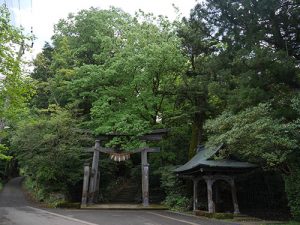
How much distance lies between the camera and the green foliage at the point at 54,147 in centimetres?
2003

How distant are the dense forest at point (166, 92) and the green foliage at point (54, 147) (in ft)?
0.22

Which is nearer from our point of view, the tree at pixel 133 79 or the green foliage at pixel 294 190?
the green foliage at pixel 294 190

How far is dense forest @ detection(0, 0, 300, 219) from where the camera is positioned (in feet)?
41.1

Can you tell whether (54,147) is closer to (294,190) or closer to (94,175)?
(94,175)

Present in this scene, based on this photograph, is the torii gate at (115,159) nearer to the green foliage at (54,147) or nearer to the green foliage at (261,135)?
the green foliage at (54,147)

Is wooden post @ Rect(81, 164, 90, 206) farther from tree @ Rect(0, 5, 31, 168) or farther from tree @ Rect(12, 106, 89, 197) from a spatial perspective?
tree @ Rect(0, 5, 31, 168)

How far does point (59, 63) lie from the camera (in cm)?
2731

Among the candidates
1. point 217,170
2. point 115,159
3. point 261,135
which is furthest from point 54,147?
point 261,135

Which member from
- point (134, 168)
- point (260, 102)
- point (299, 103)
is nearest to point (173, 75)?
point (134, 168)

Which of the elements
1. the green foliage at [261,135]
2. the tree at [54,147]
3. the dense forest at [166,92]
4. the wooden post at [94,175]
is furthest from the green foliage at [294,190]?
the tree at [54,147]

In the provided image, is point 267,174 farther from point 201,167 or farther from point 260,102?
point 260,102

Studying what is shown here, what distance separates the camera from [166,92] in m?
21.9

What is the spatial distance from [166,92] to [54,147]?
8047mm

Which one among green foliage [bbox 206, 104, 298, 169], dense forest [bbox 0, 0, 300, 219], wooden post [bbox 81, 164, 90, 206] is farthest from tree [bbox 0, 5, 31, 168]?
wooden post [bbox 81, 164, 90, 206]
